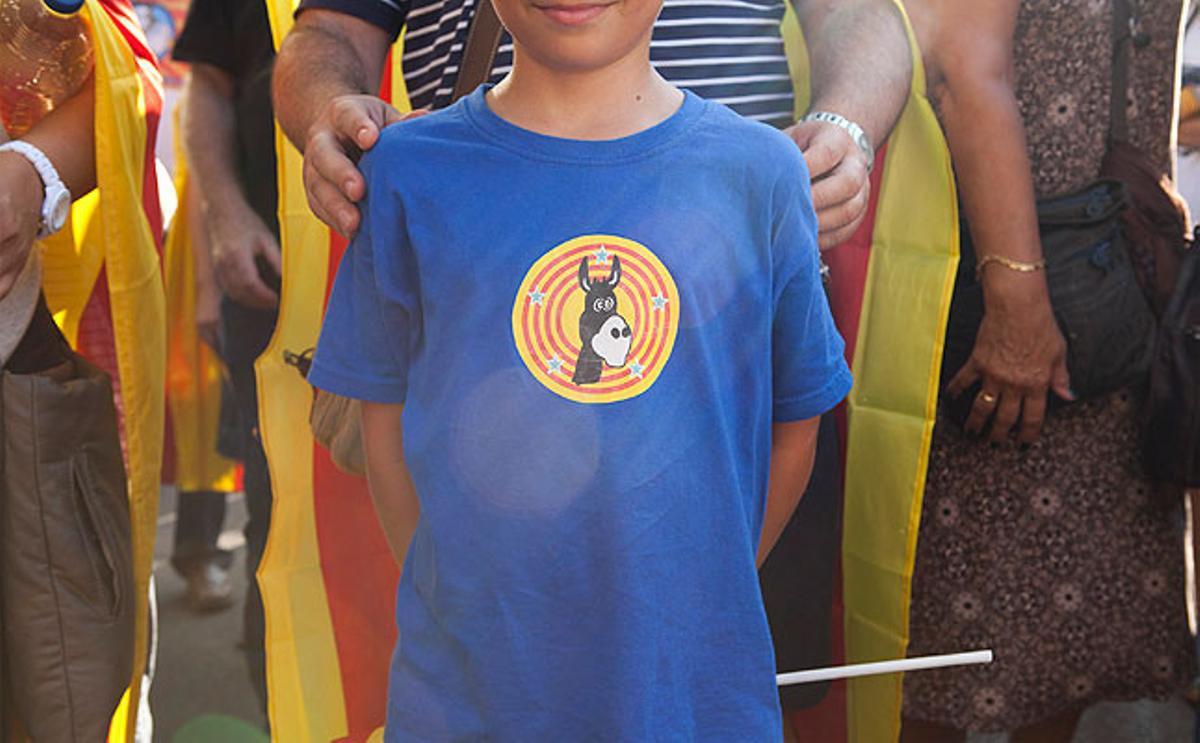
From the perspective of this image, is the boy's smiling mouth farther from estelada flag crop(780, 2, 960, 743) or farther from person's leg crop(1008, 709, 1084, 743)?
person's leg crop(1008, 709, 1084, 743)

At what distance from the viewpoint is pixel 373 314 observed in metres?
1.46

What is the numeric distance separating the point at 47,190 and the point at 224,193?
131 cm

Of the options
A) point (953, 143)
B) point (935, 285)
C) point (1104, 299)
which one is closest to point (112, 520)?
point (935, 285)

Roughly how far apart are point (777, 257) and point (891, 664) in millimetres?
649

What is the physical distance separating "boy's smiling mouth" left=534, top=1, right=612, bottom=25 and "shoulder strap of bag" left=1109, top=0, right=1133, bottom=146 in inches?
38.8

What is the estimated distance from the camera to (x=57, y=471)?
6.10ft

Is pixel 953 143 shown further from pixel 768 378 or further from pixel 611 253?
pixel 611 253

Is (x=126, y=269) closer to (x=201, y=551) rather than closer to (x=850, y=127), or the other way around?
(x=850, y=127)

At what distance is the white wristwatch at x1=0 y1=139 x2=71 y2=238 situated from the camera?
5.90 ft

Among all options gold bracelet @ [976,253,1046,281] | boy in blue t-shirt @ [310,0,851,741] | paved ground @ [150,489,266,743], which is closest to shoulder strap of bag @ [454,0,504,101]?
boy in blue t-shirt @ [310,0,851,741]

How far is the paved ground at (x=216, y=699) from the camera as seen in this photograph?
3025 millimetres

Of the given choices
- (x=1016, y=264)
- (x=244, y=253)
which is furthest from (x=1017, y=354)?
(x=244, y=253)

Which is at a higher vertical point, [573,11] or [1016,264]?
[573,11]

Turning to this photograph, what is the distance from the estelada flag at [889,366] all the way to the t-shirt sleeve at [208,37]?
5.53 ft
